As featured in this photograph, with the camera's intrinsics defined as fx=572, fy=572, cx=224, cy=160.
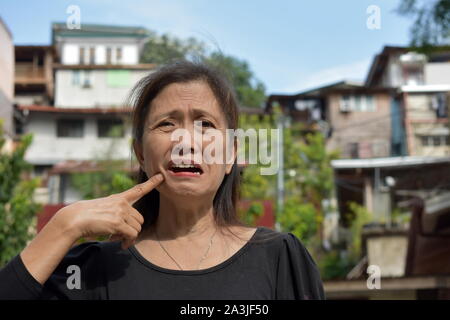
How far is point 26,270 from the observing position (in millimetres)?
1323

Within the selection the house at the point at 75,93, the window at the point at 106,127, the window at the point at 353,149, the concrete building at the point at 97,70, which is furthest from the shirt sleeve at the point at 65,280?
the window at the point at 353,149

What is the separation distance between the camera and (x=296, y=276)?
147 cm

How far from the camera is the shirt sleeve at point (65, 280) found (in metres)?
1.31

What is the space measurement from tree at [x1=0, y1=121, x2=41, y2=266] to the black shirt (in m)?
6.69

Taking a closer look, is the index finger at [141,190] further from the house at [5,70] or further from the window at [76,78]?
the window at [76,78]

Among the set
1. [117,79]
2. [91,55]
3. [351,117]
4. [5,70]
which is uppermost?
[91,55]

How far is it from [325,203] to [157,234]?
21322 mm

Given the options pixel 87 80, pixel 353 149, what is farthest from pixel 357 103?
pixel 87 80

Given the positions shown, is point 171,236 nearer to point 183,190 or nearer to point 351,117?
point 183,190

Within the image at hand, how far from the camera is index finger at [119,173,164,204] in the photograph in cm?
144

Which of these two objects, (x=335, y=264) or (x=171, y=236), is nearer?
(x=171, y=236)

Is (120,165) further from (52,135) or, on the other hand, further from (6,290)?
(6,290)

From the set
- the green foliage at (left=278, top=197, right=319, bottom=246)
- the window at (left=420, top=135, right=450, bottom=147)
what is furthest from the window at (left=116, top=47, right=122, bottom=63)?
the window at (left=420, top=135, right=450, bottom=147)

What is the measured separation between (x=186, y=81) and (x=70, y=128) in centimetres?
2427
